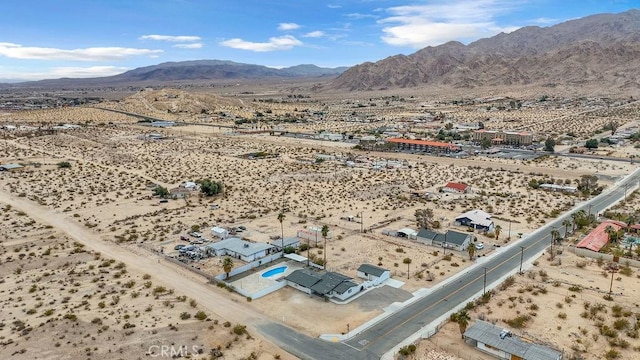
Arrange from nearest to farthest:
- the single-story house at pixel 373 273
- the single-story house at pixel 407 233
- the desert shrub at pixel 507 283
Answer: the desert shrub at pixel 507 283 < the single-story house at pixel 373 273 < the single-story house at pixel 407 233

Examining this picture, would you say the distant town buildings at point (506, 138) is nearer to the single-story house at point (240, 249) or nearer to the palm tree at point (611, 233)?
the palm tree at point (611, 233)

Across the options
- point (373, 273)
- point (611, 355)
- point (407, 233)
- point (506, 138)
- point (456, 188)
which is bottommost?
point (611, 355)

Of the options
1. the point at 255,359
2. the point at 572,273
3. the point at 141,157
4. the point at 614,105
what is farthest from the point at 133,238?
the point at 614,105

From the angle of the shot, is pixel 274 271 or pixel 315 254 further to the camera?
pixel 315 254

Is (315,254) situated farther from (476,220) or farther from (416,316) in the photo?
(476,220)
